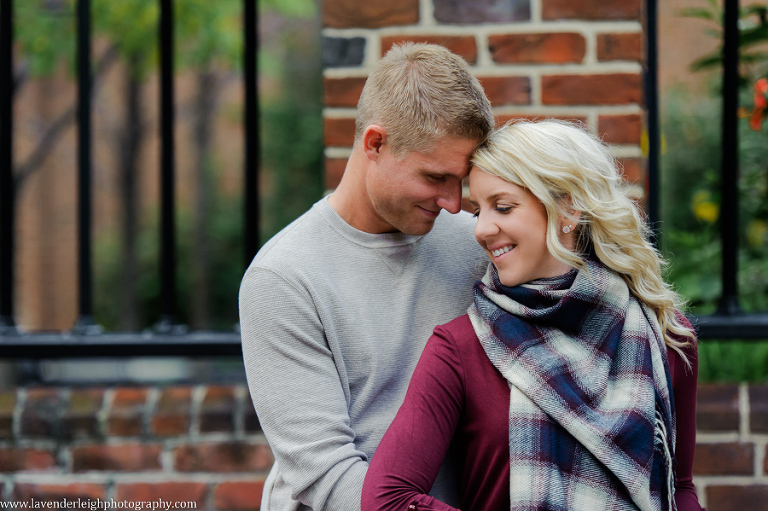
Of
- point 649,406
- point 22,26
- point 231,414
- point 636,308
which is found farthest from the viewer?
point 22,26

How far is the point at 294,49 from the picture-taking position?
10.6 m

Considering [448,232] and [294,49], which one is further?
[294,49]

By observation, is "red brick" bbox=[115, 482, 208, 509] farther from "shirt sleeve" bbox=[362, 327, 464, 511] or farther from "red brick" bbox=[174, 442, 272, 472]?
"shirt sleeve" bbox=[362, 327, 464, 511]

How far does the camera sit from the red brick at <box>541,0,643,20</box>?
6.59ft

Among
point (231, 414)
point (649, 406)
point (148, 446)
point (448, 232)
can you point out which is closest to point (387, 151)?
point (448, 232)

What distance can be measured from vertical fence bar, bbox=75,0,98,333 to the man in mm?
987

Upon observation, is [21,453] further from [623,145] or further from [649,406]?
[623,145]

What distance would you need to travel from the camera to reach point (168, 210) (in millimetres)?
2311

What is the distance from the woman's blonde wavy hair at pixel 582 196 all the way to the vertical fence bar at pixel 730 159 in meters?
0.71

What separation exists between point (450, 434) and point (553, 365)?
0.24m

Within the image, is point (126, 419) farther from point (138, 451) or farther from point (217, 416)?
point (217, 416)

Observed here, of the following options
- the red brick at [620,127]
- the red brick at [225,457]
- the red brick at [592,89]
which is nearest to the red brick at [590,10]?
the red brick at [592,89]

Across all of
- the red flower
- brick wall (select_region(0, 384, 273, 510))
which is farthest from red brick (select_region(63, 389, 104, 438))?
the red flower

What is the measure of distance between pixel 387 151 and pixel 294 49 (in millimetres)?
9426
